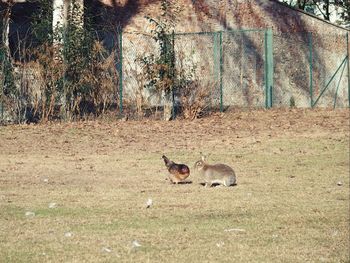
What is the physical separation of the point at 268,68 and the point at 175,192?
19473 mm

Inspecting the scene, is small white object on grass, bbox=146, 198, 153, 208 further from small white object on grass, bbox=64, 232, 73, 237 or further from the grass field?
small white object on grass, bbox=64, 232, 73, 237

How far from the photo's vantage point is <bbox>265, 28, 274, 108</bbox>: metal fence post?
1280 inches

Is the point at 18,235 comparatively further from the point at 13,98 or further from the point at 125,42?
the point at 125,42

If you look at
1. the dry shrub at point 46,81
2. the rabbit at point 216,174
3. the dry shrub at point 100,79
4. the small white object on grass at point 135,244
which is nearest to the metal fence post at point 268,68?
the dry shrub at point 100,79

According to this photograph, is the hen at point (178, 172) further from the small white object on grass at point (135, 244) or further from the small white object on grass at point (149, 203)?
the small white object on grass at point (135, 244)

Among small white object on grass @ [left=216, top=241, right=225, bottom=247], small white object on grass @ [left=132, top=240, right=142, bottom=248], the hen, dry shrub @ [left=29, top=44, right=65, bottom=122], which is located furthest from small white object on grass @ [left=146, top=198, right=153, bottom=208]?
dry shrub @ [left=29, top=44, right=65, bottom=122]

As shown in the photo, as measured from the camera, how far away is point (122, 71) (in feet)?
100

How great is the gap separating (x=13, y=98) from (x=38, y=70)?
42.8 inches

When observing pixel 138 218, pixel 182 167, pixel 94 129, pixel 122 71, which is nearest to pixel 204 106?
pixel 122 71

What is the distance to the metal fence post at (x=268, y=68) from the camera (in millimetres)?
32506

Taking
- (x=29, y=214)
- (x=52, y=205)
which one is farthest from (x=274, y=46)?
(x=29, y=214)

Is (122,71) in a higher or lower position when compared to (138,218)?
higher

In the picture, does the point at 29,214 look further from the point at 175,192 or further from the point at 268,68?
the point at 268,68

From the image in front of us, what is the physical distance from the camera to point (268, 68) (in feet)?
114
